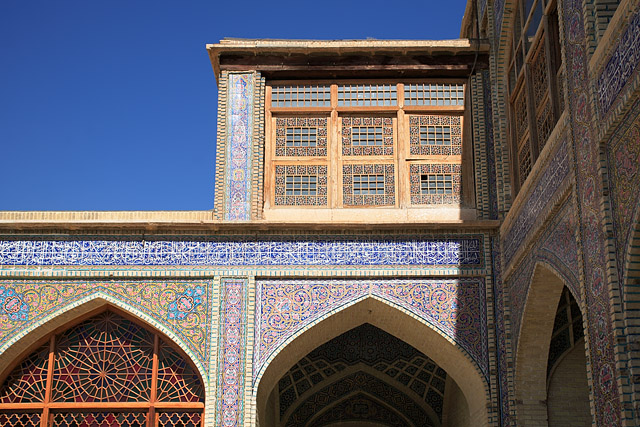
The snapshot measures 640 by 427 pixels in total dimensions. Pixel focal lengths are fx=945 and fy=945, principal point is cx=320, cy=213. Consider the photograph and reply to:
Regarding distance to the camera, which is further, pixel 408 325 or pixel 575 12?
pixel 408 325

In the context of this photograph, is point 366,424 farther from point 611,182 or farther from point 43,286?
point 611,182

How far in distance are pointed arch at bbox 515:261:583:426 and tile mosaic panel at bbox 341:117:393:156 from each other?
281cm

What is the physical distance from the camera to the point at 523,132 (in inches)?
386

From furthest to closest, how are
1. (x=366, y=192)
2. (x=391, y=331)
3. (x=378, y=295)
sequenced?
(x=366, y=192), (x=391, y=331), (x=378, y=295)

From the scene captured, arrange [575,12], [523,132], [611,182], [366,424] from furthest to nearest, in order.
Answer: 1. [366,424]
2. [523,132]
3. [575,12]
4. [611,182]

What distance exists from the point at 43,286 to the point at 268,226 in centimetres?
253

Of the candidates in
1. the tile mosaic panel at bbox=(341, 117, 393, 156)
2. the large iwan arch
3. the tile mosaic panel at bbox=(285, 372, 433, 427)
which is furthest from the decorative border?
the tile mosaic panel at bbox=(285, 372, 433, 427)

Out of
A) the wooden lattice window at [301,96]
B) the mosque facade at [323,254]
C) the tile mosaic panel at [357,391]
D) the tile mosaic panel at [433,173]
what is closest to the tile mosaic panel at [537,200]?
the mosque facade at [323,254]

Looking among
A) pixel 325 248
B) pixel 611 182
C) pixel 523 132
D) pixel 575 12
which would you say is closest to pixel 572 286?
pixel 611 182

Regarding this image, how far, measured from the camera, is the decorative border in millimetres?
9844

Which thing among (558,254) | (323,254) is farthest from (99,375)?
(558,254)

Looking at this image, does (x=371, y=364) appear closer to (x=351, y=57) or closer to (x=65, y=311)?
(x=351, y=57)

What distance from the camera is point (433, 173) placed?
10.9 meters

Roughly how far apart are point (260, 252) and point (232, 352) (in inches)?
44.8
